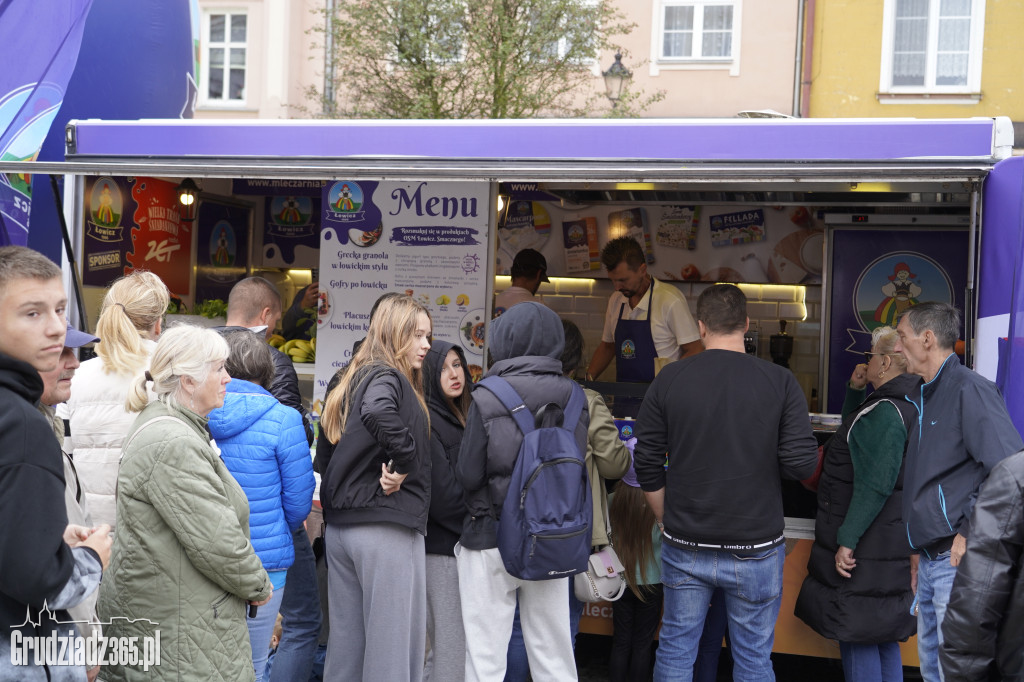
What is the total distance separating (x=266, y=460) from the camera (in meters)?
3.63

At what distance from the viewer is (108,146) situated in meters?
5.20

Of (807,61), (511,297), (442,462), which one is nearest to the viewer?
(442,462)

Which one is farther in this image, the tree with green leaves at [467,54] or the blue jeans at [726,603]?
the tree with green leaves at [467,54]

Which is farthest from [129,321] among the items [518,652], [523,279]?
[523,279]

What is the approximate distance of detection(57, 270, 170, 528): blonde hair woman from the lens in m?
3.62

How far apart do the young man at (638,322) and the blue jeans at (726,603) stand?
2.48 meters

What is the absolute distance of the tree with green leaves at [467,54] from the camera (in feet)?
43.6

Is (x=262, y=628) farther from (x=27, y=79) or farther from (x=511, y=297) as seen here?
(x=27, y=79)

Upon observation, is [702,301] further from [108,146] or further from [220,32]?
[220,32]

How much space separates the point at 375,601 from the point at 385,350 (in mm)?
996

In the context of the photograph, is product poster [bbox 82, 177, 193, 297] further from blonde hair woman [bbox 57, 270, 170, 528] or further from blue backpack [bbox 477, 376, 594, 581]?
blue backpack [bbox 477, 376, 594, 581]

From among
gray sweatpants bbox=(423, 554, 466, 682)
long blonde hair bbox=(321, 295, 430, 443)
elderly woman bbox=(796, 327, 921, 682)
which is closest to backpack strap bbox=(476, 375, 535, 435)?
long blonde hair bbox=(321, 295, 430, 443)

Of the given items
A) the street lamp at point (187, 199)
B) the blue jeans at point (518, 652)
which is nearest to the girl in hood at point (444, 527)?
the blue jeans at point (518, 652)

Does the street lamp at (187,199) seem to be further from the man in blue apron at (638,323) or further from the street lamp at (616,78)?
the street lamp at (616,78)
